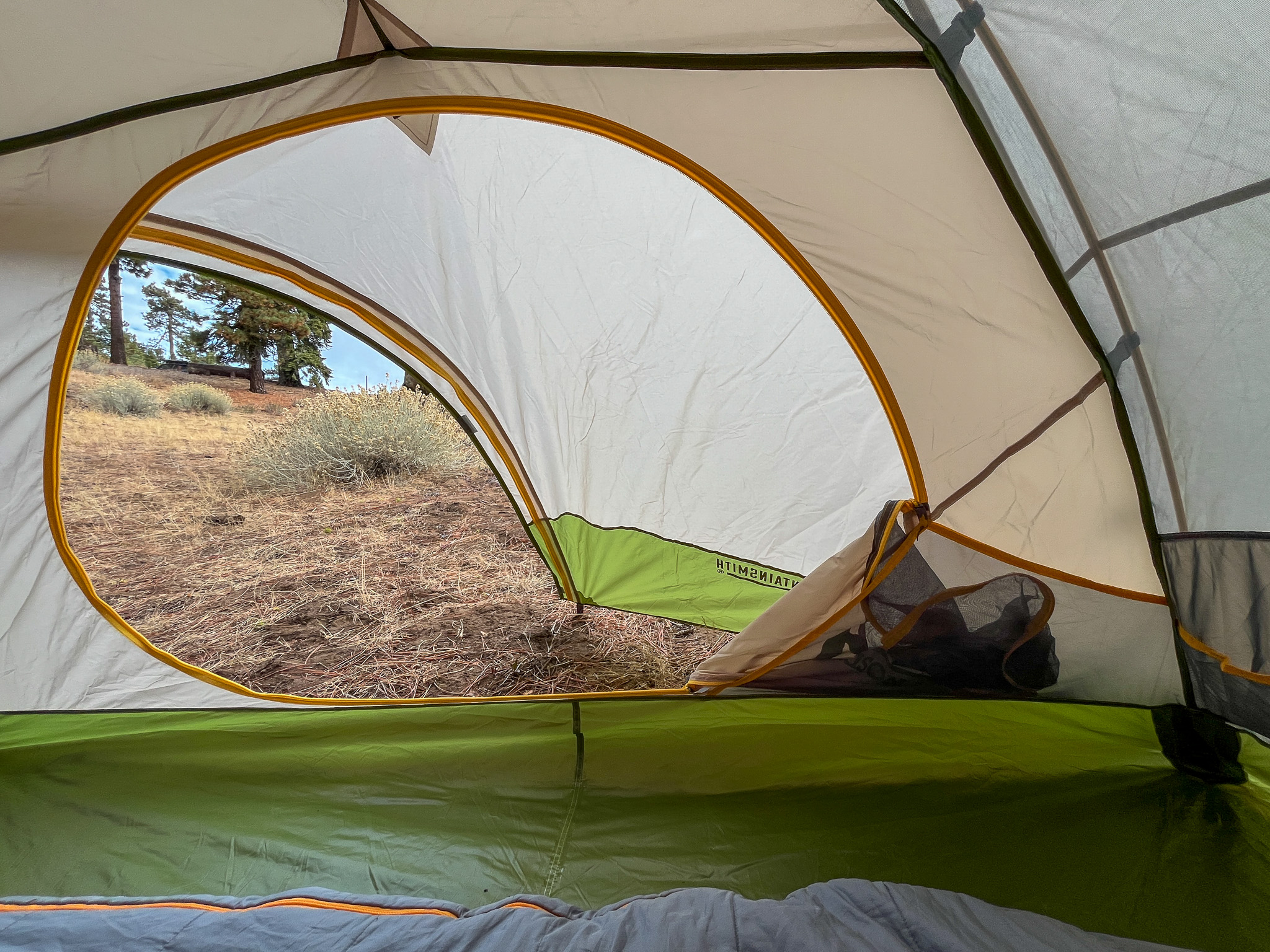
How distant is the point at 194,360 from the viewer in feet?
23.3

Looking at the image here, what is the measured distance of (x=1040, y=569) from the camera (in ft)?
3.69

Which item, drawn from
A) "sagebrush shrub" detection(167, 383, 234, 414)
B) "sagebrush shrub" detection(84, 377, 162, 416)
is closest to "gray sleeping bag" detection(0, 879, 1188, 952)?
"sagebrush shrub" detection(84, 377, 162, 416)

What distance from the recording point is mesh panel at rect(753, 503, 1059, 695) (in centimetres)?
113

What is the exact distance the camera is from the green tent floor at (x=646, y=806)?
36.5 inches

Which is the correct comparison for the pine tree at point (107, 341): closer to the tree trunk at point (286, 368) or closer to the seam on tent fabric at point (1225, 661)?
the tree trunk at point (286, 368)

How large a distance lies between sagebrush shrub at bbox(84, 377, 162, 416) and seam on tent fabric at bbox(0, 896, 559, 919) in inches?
241

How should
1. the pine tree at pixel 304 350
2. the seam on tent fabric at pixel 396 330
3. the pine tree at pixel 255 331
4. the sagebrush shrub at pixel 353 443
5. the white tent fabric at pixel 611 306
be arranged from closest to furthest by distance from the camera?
1. the white tent fabric at pixel 611 306
2. the seam on tent fabric at pixel 396 330
3. the sagebrush shrub at pixel 353 443
4. the pine tree at pixel 255 331
5. the pine tree at pixel 304 350

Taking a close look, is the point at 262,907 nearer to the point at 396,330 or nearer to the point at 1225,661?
the point at 1225,661

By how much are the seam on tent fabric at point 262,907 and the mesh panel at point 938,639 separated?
625 mm

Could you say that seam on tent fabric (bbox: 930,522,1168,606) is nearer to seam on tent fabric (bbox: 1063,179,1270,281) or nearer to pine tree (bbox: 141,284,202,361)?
seam on tent fabric (bbox: 1063,179,1270,281)

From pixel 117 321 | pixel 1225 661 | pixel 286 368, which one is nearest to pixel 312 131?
pixel 1225 661

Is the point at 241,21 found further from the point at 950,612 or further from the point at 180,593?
the point at 180,593

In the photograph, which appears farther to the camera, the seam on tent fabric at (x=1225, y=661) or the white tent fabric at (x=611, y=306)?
the white tent fabric at (x=611, y=306)

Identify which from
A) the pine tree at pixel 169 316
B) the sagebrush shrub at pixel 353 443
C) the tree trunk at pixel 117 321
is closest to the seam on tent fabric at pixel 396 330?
the sagebrush shrub at pixel 353 443
